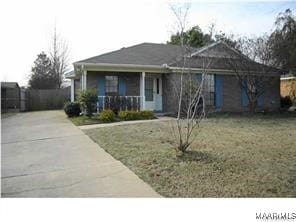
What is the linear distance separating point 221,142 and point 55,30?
→ 28.8 metres

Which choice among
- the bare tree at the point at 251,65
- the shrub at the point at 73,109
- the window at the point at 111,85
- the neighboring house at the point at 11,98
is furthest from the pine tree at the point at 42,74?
the bare tree at the point at 251,65

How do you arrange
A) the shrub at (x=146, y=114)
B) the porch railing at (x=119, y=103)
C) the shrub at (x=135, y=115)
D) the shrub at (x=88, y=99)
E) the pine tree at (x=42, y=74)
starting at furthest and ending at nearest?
the pine tree at (x=42, y=74)
the porch railing at (x=119, y=103)
the shrub at (x=146, y=114)
the shrub at (x=88, y=99)
the shrub at (x=135, y=115)

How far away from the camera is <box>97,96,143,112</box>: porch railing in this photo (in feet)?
49.0

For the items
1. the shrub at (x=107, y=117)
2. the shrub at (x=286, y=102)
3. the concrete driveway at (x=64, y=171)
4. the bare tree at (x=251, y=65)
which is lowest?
the concrete driveway at (x=64, y=171)

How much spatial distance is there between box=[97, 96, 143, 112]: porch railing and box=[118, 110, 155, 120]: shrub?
2.86 ft

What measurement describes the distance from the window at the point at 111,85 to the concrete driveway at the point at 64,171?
674 cm

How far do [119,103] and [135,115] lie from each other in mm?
1289

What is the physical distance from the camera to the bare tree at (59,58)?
34.8 metres

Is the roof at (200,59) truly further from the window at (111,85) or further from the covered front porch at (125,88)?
the window at (111,85)

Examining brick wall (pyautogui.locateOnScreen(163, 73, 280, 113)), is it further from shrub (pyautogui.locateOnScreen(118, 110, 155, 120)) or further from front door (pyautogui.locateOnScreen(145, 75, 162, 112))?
shrub (pyautogui.locateOnScreen(118, 110, 155, 120))

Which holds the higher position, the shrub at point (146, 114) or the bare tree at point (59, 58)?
the bare tree at point (59, 58)

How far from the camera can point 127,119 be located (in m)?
13.9

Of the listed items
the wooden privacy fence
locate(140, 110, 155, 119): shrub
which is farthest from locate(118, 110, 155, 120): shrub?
the wooden privacy fence
